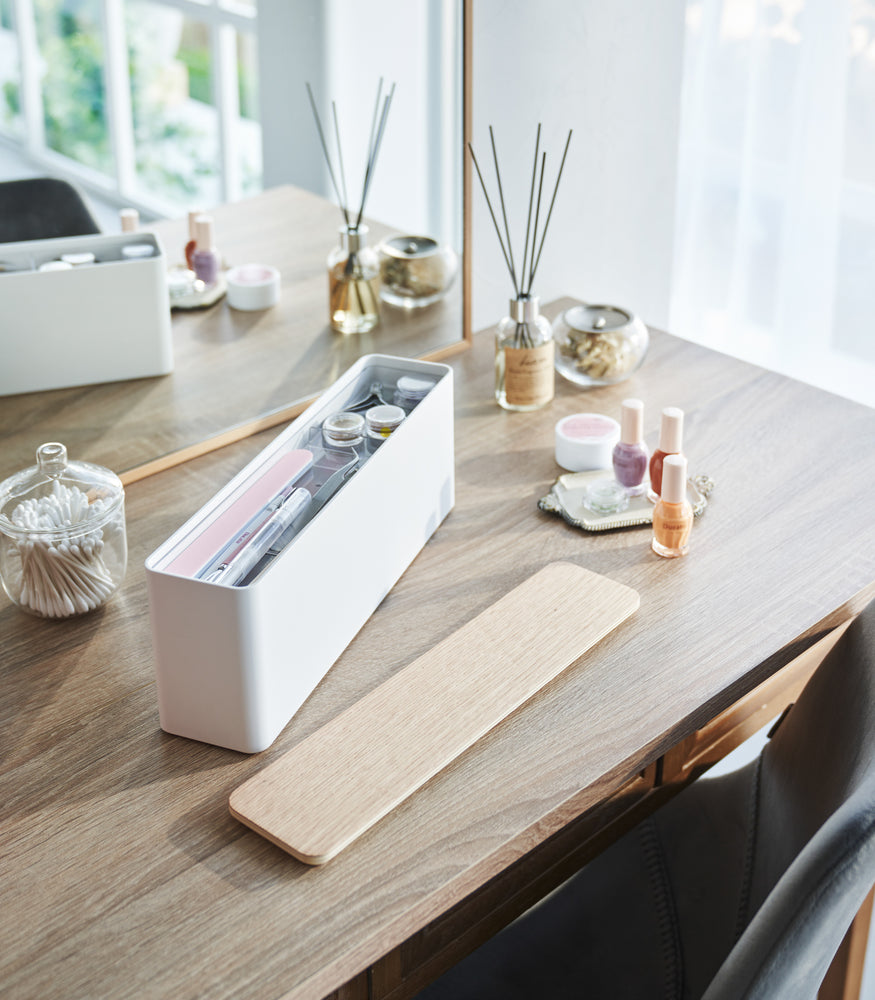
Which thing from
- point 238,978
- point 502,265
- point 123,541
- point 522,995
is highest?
point 502,265

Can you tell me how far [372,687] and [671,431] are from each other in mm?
398

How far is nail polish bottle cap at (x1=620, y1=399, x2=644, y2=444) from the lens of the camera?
1.08m

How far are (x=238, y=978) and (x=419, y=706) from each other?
9.9 inches

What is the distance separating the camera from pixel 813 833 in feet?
3.15

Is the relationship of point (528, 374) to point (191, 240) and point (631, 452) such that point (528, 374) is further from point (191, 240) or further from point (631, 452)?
point (191, 240)

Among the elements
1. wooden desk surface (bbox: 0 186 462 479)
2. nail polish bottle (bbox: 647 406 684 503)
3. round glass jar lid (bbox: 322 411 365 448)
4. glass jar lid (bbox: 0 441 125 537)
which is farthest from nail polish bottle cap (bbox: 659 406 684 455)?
glass jar lid (bbox: 0 441 125 537)

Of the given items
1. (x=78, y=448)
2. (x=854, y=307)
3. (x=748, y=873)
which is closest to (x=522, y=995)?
(x=748, y=873)

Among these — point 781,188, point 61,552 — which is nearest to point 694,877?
point 61,552

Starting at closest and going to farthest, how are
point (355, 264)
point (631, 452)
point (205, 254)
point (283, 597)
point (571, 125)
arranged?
point (283, 597) < point (631, 452) < point (205, 254) < point (355, 264) < point (571, 125)

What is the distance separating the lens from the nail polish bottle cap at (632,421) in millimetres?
1085

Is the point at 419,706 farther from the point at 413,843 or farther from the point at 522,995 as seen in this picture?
the point at 522,995

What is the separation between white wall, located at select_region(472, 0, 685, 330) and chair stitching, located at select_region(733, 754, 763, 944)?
728mm

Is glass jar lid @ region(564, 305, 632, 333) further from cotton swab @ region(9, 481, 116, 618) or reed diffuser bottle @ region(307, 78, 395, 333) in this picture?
cotton swab @ region(9, 481, 116, 618)

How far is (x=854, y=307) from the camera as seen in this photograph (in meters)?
1.88
